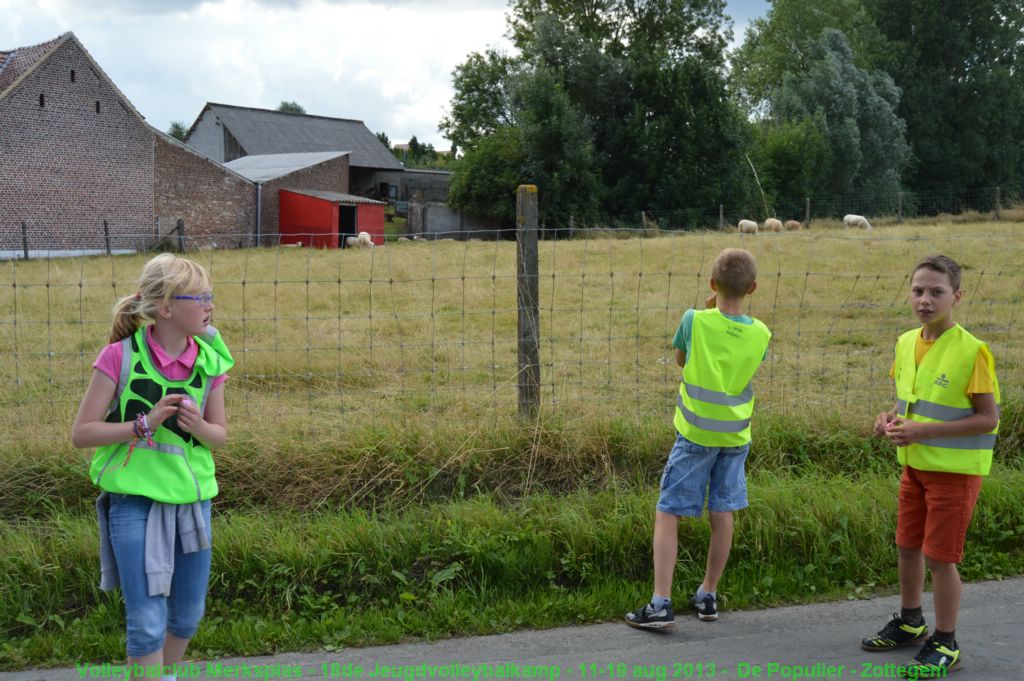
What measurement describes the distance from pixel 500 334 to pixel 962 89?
165 feet

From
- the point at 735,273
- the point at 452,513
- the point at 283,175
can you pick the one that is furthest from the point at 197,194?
the point at 735,273

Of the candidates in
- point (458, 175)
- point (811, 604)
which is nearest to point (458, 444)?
point (811, 604)

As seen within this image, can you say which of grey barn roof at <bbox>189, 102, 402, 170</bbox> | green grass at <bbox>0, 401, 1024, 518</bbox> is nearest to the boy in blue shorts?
Result: green grass at <bbox>0, 401, 1024, 518</bbox>

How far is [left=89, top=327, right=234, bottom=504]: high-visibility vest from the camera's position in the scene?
9.91 feet

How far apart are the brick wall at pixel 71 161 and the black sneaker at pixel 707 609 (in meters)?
33.7

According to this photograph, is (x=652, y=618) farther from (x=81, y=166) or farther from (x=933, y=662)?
(x=81, y=166)

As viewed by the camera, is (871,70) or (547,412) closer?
(547,412)

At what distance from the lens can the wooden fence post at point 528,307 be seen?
5742mm

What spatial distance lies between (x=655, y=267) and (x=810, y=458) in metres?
12.3

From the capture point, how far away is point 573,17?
162 feet

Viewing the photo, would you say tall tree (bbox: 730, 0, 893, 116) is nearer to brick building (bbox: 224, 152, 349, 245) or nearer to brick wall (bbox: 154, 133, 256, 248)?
brick building (bbox: 224, 152, 349, 245)

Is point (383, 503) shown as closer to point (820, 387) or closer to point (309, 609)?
point (309, 609)

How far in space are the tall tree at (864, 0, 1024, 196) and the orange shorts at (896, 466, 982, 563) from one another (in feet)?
174

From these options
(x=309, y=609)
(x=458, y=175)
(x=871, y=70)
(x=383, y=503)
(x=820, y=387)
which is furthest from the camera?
(x=871, y=70)
